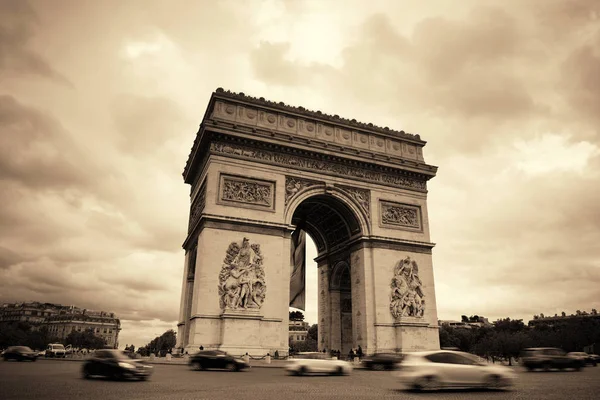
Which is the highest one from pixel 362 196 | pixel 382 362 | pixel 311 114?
pixel 311 114

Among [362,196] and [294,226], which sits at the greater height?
[362,196]

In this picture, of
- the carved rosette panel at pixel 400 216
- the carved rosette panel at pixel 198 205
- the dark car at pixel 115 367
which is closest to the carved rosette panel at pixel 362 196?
the carved rosette panel at pixel 400 216

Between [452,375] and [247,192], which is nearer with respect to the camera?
[452,375]

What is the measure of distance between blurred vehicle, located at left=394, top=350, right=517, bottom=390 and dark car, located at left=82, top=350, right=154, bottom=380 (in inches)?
300

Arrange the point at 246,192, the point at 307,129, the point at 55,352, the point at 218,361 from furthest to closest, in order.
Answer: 1. the point at 55,352
2. the point at 307,129
3. the point at 246,192
4. the point at 218,361

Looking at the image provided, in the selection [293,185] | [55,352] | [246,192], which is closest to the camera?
[246,192]

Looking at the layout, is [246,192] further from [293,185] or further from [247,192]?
[293,185]

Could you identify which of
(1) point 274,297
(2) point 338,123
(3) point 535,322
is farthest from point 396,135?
(3) point 535,322

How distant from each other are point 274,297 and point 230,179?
287 inches

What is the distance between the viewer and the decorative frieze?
28.3 meters

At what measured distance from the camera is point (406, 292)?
2997 cm

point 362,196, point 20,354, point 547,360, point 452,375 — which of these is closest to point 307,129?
point 362,196

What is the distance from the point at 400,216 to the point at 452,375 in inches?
802

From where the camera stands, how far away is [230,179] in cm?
2777
